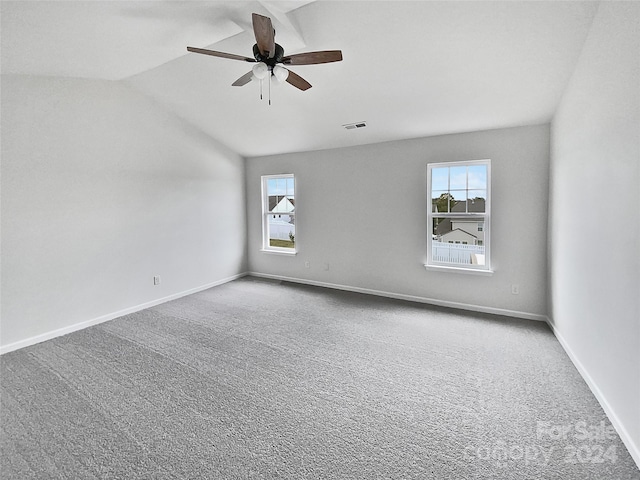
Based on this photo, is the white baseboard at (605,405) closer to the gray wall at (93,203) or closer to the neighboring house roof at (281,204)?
the neighboring house roof at (281,204)

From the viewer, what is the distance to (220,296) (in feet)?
15.3

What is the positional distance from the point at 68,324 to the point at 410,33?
452 centimetres

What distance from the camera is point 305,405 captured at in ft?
6.95

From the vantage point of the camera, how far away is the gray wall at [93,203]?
2.99 meters

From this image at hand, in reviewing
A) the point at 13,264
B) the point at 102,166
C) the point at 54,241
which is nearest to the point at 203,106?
the point at 102,166

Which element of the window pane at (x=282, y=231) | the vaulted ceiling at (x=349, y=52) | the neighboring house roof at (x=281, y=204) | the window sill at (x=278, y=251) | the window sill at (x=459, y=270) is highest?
the vaulted ceiling at (x=349, y=52)

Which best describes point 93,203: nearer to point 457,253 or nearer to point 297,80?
point 297,80

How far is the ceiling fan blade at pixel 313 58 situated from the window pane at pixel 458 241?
8.99ft

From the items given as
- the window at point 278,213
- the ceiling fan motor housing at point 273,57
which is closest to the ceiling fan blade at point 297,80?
the ceiling fan motor housing at point 273,57

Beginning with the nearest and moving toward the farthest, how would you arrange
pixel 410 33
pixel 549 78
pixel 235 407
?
pixel 235 407 → pixel 410 33 → pixel 549 78

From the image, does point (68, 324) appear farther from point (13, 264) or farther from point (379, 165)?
point (379, 165)

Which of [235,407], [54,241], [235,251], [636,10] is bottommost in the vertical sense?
[235,407]

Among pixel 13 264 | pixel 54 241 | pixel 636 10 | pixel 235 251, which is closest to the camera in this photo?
pixel 636 10

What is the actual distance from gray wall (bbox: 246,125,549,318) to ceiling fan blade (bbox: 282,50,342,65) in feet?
7.80
